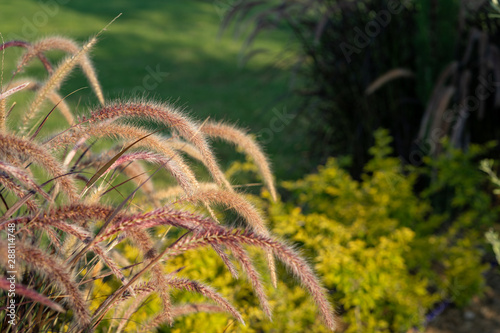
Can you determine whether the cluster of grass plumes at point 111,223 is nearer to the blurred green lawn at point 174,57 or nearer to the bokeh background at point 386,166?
the bokeh background at point 386,166

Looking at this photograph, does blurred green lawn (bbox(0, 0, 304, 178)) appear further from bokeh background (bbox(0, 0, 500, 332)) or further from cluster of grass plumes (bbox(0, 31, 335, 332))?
cluster of grass plumes (bbox(0, 31, 335, 332))

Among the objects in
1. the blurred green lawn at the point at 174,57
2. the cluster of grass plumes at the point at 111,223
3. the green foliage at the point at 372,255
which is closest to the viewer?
the cluster of grass plumes at the point at 111,223

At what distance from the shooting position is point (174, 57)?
38.0 ft

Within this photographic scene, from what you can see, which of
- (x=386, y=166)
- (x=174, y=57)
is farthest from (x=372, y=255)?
(x=174, y=57)

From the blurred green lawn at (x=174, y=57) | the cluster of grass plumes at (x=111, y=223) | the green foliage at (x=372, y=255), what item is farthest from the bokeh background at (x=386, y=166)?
the blurred green lawn at (x=174, y=57)

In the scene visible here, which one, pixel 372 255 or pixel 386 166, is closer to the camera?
pixel 372 255

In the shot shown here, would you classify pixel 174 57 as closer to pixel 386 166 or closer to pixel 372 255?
pixel 386 166

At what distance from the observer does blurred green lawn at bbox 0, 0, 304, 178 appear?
25.9 feet

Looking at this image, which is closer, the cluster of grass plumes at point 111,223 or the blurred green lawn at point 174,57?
the cluster of grass plumes at point 111,223

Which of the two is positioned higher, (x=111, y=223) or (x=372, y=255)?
(x=111, y=223)

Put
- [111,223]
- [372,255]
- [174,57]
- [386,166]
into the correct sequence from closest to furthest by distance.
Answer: [111,223] → [372,255] → [386,166] → [174,57]

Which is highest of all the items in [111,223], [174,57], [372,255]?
[111,223]

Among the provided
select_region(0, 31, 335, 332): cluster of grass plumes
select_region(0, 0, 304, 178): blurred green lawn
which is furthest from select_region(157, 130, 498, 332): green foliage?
select_region(0, 0, 304, 178): blurred green lawn

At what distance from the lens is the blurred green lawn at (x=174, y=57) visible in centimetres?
789
